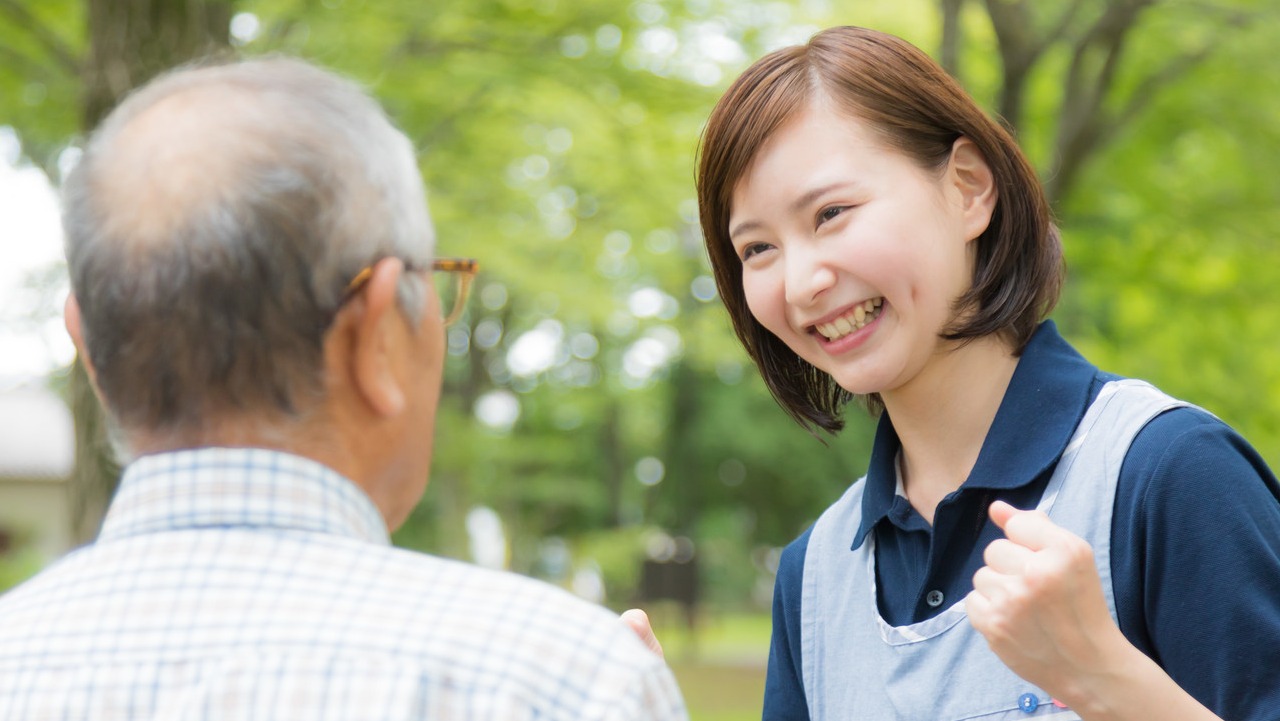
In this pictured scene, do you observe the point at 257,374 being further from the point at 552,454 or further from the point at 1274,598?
the point at 552,454

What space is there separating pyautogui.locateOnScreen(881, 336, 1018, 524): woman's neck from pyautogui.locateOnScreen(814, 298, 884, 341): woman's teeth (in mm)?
136

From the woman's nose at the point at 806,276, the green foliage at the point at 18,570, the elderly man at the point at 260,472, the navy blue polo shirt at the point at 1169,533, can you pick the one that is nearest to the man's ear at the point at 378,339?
the elderly man at the point at 260,472

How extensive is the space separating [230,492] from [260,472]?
4 centimetres

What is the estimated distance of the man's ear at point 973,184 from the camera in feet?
7.07

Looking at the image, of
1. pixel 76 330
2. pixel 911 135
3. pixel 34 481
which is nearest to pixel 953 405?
pixel 911 135

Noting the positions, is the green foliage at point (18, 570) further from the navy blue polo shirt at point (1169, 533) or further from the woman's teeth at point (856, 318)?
the navy blue polo shirt at point (1169, 533)

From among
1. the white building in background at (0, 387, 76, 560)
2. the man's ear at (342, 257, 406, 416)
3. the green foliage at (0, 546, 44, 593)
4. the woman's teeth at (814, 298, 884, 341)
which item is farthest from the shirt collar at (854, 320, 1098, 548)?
the white building in background at (0, 387, 76, 560)

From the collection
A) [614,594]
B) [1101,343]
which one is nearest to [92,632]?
[1101,343]

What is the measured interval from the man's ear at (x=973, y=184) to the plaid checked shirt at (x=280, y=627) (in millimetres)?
1131

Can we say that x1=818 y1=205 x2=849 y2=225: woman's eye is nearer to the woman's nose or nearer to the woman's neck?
the woman's nose

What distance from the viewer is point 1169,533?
175 centimetres

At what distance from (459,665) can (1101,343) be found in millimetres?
10948

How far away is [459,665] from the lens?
1.23 meters

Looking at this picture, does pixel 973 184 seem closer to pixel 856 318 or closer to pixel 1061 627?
pixel 856 318
